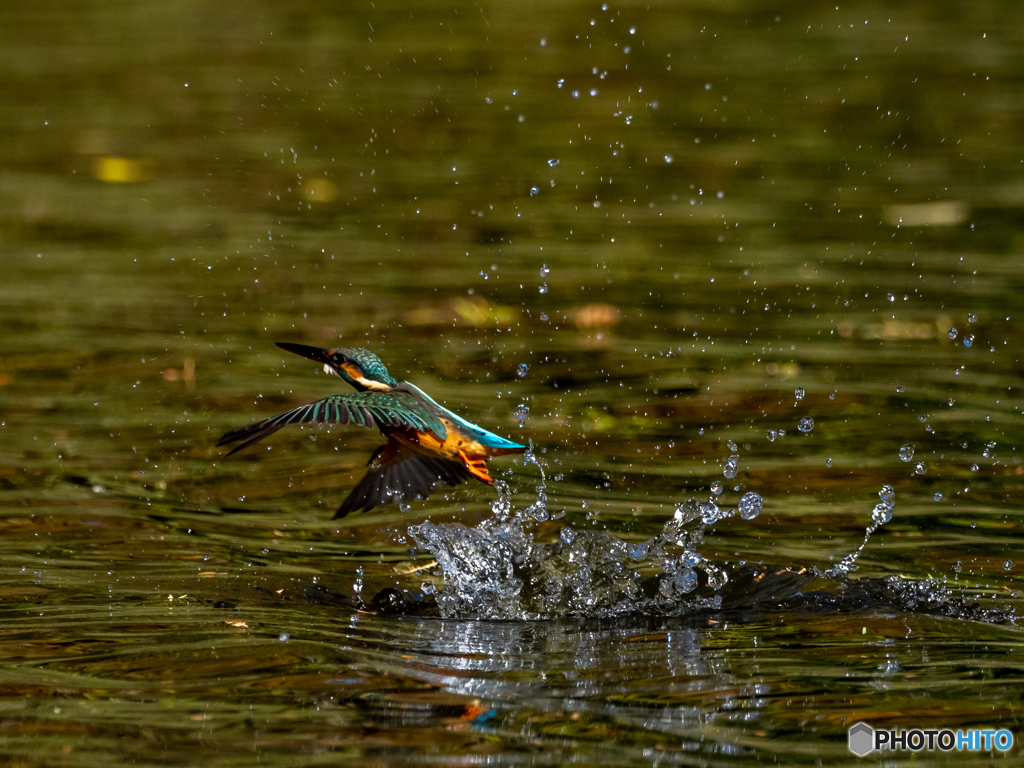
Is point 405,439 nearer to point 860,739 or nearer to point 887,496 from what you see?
point 860,739

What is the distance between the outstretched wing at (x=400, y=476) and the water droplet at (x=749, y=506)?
3.30 feet

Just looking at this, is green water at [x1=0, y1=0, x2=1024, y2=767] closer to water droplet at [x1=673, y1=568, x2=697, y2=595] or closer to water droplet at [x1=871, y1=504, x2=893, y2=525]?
water droplet at [x1=871, y1=504, x2=893, y2=525]

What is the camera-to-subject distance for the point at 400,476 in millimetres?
4004

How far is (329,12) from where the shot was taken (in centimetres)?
1523

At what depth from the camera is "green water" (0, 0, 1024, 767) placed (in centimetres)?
320

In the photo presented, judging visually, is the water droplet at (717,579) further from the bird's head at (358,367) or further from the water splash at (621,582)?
the bird's head at (358,367)

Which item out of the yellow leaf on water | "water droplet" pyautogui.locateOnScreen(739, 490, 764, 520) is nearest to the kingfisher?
"water droplet" pyautogui.locateOnScreen(739, 490, 764, 520)

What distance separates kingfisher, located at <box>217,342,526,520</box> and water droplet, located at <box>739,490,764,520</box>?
87cm

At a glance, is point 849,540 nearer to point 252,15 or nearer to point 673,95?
point 673,95

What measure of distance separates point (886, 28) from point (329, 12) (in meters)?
5.74

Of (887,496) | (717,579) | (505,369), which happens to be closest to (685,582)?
(717,579)

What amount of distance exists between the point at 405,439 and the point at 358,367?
27cm

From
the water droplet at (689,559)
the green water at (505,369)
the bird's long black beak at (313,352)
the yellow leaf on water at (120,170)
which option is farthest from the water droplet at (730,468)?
the yellow leaf on water at (120,170)

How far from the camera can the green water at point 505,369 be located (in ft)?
10.5
